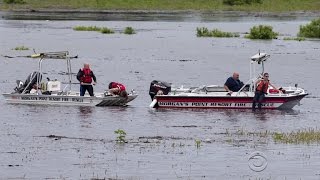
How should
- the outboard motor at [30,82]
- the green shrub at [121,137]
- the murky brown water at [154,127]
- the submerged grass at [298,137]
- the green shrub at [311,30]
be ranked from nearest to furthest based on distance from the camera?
1. the murky brown water at [154,127]
2. the green shrub at [121,137]
3. the submerged grass at [298,137]
4. the outboard motor at [30,82]
5. the green shrub at [311,30]

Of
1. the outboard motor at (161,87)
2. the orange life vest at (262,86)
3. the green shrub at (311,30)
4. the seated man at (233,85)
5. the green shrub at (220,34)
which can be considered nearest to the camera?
the orange life vest at (262,86)

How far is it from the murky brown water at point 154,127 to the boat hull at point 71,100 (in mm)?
405

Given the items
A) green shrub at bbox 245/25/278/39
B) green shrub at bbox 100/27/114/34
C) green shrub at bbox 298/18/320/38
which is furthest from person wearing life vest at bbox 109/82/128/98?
green shrub at bbox 100/27/114/34

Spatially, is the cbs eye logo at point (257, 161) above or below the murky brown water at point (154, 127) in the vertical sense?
below

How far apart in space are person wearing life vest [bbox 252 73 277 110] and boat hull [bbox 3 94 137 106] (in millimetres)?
5079

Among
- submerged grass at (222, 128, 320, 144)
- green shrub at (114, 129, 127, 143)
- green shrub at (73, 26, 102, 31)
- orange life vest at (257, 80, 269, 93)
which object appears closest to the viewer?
green shrub at (114, 129, 127, 143)

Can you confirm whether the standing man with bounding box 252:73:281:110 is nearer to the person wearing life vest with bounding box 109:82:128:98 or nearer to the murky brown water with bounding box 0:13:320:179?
the murky brown water with bounding box 0:13:320:179

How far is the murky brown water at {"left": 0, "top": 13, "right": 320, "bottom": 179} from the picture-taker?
1052 inches

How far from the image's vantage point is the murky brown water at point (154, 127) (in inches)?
1052

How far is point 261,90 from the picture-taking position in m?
39.5

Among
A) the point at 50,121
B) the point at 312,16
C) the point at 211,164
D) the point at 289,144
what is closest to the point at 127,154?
the point at 211,164

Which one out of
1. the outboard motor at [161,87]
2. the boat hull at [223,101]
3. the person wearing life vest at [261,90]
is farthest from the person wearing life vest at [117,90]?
the person wearing life vest at [261,90]

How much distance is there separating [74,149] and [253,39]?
54.2 meters

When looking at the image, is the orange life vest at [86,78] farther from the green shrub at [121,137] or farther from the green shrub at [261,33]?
the green shrub at [261,33]
